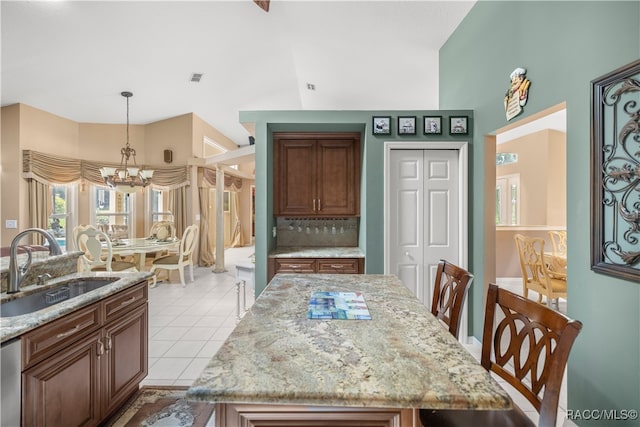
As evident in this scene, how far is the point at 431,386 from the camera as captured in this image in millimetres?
851

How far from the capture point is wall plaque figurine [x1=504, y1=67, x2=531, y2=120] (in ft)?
7.24

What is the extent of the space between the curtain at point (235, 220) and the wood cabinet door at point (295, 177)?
22.5ft

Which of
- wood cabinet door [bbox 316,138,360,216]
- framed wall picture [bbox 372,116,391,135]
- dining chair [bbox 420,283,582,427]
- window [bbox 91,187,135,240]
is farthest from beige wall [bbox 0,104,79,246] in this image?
dining chair [bbox 420,283,582,427]

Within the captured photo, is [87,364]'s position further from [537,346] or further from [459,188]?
[459,188]

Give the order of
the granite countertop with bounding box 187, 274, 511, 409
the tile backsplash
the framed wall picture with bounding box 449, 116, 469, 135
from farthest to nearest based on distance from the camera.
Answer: the tile backsplash
the framed wall picture with bounding box 449, 116, 469, 135
the granite countertop with bounding box 187, 274, 511, 409

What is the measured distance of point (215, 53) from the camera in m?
4.36

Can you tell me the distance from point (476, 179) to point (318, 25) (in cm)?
246

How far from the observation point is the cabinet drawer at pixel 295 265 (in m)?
3.20

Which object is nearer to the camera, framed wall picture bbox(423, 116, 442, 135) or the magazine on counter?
the magazine on counter

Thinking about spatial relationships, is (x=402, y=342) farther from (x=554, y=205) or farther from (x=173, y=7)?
(x=554, y=205)

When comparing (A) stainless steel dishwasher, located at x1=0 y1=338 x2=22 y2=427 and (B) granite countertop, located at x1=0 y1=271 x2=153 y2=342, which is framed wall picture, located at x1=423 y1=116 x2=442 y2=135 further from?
(A) stainless steel dishwasher, located at x1=0 y1=338 x2=22 y2=427

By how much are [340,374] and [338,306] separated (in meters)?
0.63

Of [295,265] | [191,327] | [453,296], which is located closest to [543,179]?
[295,265]

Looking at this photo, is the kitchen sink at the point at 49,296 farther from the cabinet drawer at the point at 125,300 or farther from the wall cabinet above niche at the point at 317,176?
the wall cabinet above niche at the point at 317,176
